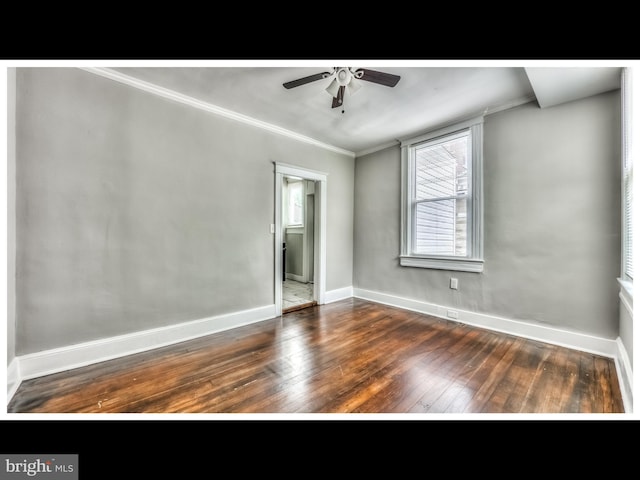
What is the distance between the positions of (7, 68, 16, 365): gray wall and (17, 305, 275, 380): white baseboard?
0.16 meters

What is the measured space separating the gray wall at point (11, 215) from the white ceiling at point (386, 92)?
74 centimetres

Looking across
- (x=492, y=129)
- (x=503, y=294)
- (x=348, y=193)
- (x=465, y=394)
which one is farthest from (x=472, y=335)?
(x=348, y=193)

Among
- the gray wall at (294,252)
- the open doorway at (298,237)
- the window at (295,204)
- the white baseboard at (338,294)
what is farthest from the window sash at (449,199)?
the window at (295,204)

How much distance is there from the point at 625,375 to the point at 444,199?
207 cm

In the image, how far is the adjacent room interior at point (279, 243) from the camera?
161cm

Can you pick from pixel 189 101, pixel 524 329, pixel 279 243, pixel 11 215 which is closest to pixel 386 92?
pixel 189 101

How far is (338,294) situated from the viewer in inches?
153

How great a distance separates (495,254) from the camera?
2607mm

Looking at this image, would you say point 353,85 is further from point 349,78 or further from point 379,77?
point 379,77

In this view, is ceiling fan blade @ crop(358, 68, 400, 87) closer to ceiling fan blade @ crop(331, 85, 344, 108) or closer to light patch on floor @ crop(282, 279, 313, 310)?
ceiling fan blade @ crop(331, 85, 344, 108)

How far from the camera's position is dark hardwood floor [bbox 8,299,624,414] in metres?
1.41

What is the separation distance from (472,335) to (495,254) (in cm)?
90

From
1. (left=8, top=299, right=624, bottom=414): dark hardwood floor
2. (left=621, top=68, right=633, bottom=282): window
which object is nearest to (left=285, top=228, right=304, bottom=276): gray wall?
(left=8, top=299, right=624, bottom=414): dark hardwood floor

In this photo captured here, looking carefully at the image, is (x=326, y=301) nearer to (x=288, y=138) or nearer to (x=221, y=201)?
(x=221, y=201)
